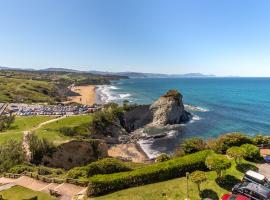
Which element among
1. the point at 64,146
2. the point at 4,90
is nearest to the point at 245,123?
the point at 64,146

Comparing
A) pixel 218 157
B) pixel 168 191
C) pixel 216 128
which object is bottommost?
pixel 216 128

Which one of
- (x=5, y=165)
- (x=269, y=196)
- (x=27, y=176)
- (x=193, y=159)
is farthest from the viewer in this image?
(x=5, y=165)

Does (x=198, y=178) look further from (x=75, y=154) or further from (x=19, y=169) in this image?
(x=75, y=154)

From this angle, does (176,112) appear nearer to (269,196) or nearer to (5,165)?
(5,165)

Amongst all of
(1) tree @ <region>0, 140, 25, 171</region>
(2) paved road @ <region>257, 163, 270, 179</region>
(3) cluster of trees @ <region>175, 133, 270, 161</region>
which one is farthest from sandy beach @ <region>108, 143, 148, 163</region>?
(2) paved road @ <region>257, 163, 270, 179</region>

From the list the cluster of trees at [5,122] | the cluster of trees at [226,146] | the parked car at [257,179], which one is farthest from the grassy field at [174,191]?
the cluster of trees at [5,122]

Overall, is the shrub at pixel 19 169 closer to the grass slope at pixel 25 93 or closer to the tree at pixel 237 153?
the tree at pixel 237 153

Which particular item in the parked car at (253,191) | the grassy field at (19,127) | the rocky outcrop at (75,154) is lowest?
the rocky outcrop at (75,154)
